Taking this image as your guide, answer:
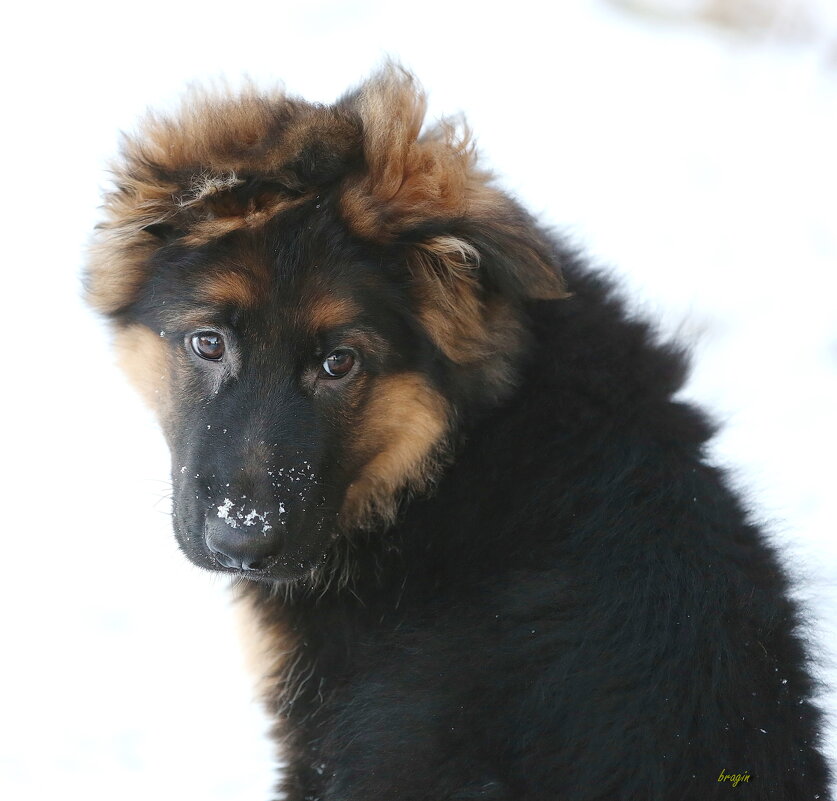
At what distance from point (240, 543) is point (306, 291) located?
0.79 m

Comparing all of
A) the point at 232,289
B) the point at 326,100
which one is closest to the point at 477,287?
the point at 232,289

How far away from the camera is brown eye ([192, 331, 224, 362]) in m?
3.33

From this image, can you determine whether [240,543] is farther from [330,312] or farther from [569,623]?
[569,623]

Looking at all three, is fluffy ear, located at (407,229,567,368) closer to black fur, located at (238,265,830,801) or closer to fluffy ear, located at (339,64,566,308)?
fluffy ear, located at (339,64,566,308)

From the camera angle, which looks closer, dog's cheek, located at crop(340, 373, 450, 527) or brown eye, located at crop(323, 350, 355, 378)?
brown eye, located at crop(323, 350, 355, 378)

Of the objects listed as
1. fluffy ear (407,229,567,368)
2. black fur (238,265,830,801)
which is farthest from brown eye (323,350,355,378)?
black fur (238,265,830,801)

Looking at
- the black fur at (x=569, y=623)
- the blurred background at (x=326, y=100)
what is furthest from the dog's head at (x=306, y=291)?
the blurred background at (x=326, y=100)

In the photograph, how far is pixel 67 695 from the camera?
14.8 feet

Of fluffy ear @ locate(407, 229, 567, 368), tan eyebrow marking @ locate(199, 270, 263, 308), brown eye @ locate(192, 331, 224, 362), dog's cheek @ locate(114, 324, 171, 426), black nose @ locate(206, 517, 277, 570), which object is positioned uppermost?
fluffy ear @ locate(407, 229, 567, 368)

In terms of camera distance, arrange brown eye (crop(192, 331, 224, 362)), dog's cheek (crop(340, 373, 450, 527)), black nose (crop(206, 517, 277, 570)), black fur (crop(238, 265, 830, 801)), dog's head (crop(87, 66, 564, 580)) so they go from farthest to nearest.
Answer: dog's cheek (crop(340, 373, 450, 527)), brown eye (crop(192, 331, 224, 362)), dog's head (crop(87, 66, 564, 580)), black nose (crop(206, 517, 277, 570)), black fur (crop(238, 265, 830, 801))

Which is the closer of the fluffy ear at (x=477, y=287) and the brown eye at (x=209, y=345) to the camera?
the fluffy ear at (x=477, y=287)

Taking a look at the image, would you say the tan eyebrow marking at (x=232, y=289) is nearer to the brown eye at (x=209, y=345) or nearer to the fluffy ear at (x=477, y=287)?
the brown eye at (x=209, y=345)

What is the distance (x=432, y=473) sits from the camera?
3.52 metres

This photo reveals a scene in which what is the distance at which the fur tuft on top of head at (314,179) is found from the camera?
10.5 feet
